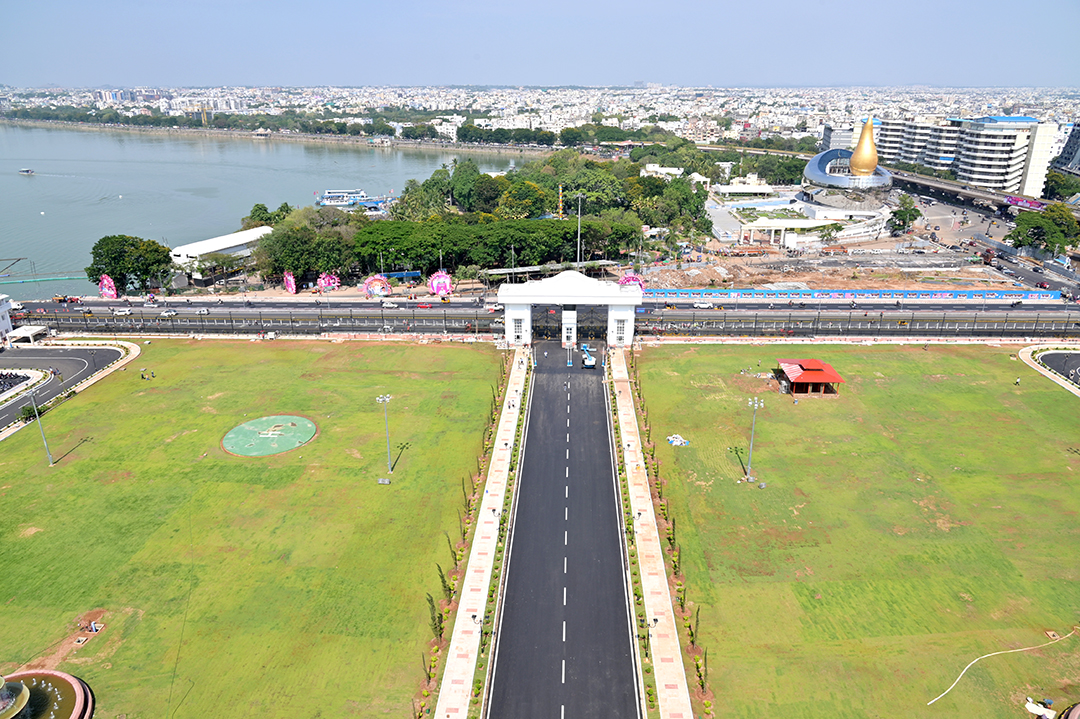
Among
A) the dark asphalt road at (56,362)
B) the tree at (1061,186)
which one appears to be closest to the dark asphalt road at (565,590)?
the dark asphalt road at (56,362)

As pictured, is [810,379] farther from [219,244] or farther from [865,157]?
[865,157]

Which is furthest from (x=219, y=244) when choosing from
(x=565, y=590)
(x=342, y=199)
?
(x=565, y=590)

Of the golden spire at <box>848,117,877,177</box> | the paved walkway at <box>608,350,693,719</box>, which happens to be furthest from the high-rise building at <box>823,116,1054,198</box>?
the paved walkway at <box>608,350,693,719</box>

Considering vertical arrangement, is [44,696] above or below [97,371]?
below

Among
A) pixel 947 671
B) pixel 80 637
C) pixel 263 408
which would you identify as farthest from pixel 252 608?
pixel 947 671

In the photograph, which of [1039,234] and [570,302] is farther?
[1039,234]

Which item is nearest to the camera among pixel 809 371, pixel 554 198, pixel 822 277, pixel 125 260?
pixel 809 371

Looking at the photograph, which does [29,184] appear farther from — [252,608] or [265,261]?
[252,608]

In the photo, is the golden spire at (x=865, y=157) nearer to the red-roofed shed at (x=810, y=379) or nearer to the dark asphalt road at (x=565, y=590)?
the red-roofed shed at (x=810, y=379)
